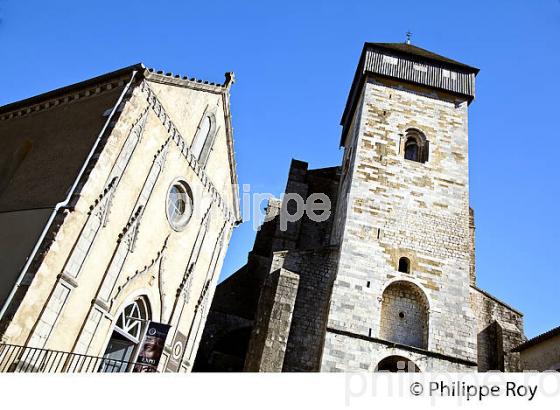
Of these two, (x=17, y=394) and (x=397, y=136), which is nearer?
(x=17, y=394)

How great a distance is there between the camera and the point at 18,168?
1066 centimetres

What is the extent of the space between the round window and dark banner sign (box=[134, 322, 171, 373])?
276cm

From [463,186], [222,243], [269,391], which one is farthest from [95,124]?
[463,186]

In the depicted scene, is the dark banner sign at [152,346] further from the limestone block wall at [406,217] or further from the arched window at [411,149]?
the arched window at [411,149]

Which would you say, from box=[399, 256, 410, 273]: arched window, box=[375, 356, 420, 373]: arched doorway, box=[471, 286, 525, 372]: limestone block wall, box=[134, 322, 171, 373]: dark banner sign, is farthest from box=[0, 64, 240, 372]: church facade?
box=[471, 286, 525, 372]: limestone block wall

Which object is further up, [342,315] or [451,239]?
[451,239]

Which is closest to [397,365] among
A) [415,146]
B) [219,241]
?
[219,241]

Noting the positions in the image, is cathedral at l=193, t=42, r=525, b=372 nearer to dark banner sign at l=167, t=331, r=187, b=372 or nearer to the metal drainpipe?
dark banner sign at l=167, t=331, r=187, b=372

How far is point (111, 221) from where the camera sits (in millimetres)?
9289

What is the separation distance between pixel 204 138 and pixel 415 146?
8.63 metres

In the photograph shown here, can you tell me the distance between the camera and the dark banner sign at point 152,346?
377 inches

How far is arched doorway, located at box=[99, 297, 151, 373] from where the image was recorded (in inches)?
389

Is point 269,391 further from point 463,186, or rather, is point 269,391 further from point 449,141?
point 449,141

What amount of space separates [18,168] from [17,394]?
648 centimetres
